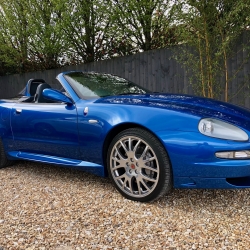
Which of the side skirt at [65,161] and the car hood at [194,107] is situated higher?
the car hood at [194,107]

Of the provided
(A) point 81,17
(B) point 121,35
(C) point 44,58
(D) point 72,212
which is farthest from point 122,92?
(C) point 44,58

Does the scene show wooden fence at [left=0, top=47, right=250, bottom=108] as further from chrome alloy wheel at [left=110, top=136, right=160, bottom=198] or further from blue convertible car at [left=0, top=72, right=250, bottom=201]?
chrome alloy wheel at [left=110, top=136, right=160, bottom=198]

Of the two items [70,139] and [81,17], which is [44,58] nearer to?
[81,17]

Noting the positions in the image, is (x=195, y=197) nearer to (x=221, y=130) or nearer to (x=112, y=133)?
(x=221, y=130)

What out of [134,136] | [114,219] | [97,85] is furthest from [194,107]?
[97,85]

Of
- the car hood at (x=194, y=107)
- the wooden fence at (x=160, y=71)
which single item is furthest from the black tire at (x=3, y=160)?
the wooden fence at (x=160, y=71)

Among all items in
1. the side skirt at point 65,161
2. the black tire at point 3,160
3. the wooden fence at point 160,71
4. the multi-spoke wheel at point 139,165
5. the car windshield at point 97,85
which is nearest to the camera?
the multi-spoke wheel at point 139,165

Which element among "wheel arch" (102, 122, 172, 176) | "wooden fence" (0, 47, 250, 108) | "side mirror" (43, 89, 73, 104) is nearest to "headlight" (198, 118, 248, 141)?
"wheel arch" (102, 122, 172, 176)

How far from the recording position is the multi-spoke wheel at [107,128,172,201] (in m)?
2.30

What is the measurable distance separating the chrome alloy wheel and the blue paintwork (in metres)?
0.14

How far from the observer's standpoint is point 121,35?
24.2 ft

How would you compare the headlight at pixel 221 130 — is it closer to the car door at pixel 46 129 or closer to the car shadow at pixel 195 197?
the car shadow at pixel 195 197

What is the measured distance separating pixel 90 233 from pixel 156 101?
1.27 meters

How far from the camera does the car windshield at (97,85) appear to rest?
307cm
